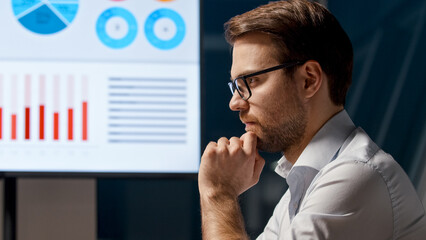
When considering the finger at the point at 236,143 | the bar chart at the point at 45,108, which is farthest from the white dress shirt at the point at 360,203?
the bar chart at the point at 45,108

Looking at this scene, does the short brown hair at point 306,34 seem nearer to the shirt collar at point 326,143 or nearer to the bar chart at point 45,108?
the shirt collar at point 326,143

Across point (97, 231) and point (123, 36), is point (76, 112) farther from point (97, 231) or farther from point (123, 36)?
point (97, 231)

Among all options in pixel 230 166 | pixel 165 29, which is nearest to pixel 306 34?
pixel 230 166

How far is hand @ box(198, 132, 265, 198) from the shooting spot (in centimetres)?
134

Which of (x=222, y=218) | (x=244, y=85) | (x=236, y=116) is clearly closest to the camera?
(x=222, y=218)

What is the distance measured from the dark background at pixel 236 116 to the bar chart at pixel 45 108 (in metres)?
0.34

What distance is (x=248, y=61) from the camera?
133cm

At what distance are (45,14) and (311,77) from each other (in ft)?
3.67

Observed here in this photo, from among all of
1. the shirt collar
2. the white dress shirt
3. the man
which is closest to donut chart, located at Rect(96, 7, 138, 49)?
the man

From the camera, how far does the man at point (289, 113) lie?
1.22 m

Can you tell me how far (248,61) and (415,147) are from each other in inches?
38.3

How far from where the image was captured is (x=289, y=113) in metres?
1.31

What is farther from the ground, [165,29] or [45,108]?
[165,29]

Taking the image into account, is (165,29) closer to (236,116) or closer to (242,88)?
(236,116)
